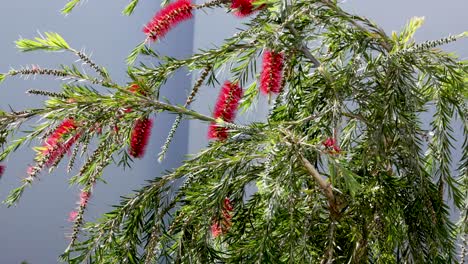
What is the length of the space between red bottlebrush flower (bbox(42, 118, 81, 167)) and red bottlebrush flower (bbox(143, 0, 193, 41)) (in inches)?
8.2

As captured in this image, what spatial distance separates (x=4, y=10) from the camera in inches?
122

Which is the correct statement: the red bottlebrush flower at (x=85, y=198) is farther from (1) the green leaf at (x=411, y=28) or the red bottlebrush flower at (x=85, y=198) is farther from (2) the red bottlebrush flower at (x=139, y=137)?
(1) the green leaf at (x=411, y=28)

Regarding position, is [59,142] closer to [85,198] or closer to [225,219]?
[85,198]

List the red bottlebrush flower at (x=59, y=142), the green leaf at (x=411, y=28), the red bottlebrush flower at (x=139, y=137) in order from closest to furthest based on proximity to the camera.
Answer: the red bottlebrush flower at (x=59, y=142) → the red bottlebrush flower at (x=139, y=137) → the green leaf at (x=411, y=28)

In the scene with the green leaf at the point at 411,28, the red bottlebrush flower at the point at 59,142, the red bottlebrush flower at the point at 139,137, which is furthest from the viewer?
the green leaf at the point at 411,28

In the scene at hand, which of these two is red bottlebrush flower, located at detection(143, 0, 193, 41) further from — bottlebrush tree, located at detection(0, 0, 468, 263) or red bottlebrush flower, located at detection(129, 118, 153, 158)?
red bottlebrush flower, located at detection(129, 118, 153, 158)

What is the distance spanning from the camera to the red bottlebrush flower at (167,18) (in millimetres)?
930

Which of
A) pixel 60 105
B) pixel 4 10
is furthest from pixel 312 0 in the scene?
pixel 4 10

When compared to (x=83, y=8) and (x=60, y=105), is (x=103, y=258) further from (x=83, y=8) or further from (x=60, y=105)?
(x=83, y=8)

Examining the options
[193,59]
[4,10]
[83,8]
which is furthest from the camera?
[83,8]

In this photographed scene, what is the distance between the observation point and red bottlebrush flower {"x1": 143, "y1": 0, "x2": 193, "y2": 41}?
0.93 metres

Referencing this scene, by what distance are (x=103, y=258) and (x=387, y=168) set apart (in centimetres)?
46

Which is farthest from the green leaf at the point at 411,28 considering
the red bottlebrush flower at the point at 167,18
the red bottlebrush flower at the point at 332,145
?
the red bottlebrush flower at the point at 167,18

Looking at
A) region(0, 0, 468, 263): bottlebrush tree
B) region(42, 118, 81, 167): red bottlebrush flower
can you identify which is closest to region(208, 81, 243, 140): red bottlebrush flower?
region(0, 0, 468, 263): bottlebrush tree
